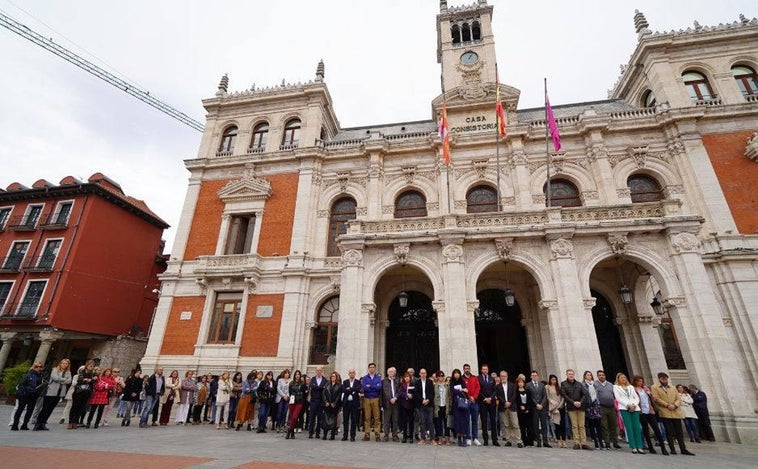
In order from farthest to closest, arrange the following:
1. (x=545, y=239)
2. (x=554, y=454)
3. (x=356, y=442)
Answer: (x=545, y=239)
(x=356, y=442)
(x=554, y=454)

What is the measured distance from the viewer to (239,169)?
65.3 feet

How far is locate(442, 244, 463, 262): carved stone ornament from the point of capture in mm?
12164

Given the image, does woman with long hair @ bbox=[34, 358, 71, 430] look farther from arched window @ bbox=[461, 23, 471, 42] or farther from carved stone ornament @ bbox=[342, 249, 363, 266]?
arched window @ bbox=[461, 23, 471, 42]

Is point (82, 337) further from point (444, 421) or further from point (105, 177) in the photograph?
point (444, 421)

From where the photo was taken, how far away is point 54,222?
71.7ft

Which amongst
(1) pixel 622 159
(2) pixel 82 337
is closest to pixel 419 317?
(1) pixel 622 159

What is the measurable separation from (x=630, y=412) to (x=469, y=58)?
20.3 meters

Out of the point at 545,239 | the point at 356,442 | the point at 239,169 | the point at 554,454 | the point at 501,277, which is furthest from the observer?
the point at 239,169

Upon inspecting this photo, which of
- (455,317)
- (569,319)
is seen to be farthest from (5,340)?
(569,319)

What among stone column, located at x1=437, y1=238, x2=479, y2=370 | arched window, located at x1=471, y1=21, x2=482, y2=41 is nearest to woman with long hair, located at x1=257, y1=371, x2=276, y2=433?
stone column, located at x1=437, y1=238, x2=479, y2=370

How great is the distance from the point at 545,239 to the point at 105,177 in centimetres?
2842

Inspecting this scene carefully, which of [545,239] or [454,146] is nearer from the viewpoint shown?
[545,239]

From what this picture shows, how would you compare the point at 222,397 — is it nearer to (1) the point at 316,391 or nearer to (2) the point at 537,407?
(1) the point at 316,391

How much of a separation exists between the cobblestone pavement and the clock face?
20.4 m
